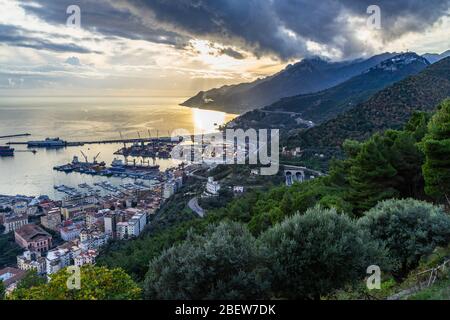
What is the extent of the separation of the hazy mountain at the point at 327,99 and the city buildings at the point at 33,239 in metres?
41.8

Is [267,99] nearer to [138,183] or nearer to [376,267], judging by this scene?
[138,183]

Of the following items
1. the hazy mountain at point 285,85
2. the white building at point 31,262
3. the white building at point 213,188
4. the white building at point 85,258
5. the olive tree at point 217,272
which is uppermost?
the hazy mountain at point 285,85

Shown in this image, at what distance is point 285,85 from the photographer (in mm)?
124312

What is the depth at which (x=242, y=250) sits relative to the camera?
4.45 m

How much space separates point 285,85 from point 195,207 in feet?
351

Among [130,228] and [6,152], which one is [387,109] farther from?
[6,152]

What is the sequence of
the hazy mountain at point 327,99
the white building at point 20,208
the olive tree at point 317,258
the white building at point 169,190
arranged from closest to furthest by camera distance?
1. the olive tree at point 317,258
2. the white building at point 20,208
3. the white building at point 169,190
4. the hazy mountain at point 327,99

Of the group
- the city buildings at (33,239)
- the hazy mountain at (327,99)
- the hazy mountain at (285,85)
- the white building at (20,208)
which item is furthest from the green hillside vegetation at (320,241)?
the hazy mountain at (285,85)

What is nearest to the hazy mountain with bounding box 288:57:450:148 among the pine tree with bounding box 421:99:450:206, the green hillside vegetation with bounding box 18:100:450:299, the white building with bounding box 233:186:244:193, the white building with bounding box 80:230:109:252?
the white building with bounding box 233:186:244:193

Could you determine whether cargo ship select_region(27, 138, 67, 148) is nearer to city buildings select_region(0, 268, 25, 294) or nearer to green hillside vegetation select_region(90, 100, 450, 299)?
city buildings select_region(0, 268, 25, 294)

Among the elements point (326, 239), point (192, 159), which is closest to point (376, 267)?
point (326, 239)

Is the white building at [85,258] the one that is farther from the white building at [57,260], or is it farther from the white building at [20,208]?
the white building at [20,208]

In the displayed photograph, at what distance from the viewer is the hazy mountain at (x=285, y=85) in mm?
117625

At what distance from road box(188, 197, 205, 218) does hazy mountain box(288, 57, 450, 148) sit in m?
11.9
